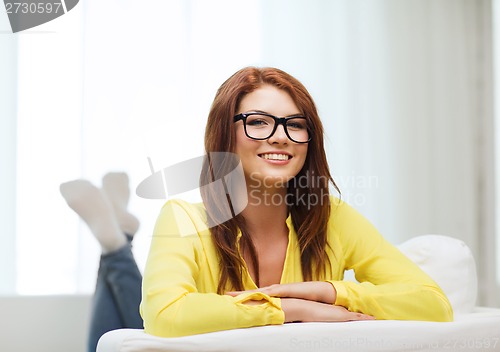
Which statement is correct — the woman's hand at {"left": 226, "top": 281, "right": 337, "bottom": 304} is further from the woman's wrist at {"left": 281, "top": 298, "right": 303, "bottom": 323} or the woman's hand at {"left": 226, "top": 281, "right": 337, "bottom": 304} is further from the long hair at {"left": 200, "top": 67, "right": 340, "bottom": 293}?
the long hair at {"left": 200, "top": 67, "right": 340, "bottom": 293}

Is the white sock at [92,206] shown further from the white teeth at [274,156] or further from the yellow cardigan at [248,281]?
the white teeth at [274,156]

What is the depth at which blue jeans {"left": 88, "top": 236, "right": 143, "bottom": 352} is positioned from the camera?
89.9 inches

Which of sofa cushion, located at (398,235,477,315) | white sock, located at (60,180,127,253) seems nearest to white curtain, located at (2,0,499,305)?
white sock, located at (60,180,127,253)

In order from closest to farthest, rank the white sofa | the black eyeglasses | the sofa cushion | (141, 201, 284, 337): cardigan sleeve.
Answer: the white sofa < (141, 201, 284, 337): cardigan sleeve < the black eyeglasses < the sofa cushion

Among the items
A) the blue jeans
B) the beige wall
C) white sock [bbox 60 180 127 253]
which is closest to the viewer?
the blue jeans

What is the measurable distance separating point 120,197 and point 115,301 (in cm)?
55

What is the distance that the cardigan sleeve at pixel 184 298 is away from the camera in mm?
1353

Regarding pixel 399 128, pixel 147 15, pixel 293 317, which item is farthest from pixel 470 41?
pixel 293 317

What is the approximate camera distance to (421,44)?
12.2 ft

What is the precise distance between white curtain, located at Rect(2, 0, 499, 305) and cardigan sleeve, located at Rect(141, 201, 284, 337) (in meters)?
1.51

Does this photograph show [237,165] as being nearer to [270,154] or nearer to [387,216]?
[270,154]

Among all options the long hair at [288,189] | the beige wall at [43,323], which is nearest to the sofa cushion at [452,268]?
Result: the long hair at [288,189]

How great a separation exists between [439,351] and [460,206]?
252 cm

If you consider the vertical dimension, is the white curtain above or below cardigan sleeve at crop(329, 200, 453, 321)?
above
